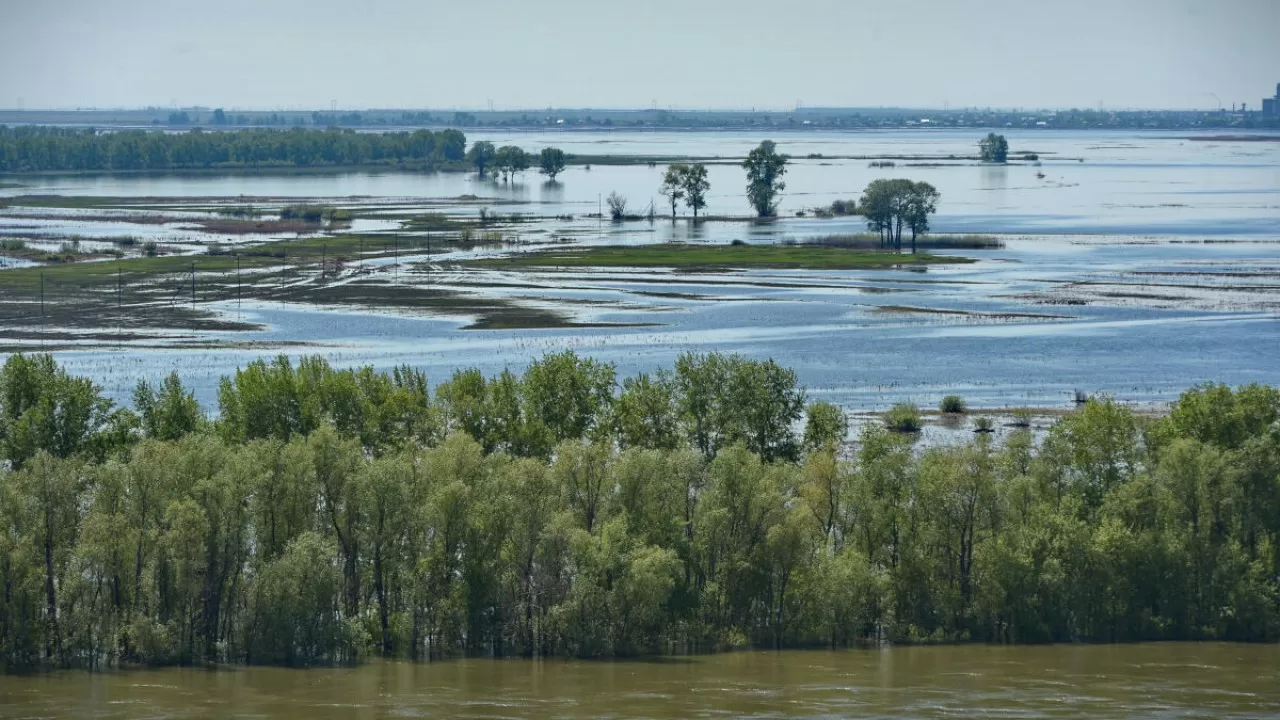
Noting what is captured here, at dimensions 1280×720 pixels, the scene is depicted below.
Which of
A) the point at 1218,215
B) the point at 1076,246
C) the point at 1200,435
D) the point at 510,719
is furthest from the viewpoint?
the point at 1218,215

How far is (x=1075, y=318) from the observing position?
246ft

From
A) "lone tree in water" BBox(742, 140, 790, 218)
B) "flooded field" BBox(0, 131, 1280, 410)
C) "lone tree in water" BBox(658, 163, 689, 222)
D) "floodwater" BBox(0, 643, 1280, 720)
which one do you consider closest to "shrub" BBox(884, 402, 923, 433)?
"flooded field" BBox(0, 131, 1280, 410)

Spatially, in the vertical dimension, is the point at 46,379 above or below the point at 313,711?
above

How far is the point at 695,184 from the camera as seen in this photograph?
130 meters

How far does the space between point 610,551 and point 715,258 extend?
6886 centimetres

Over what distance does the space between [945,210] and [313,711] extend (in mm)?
113107

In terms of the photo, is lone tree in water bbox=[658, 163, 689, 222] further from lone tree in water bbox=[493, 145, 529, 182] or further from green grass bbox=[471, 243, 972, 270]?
lone tree in water bbox=[493, 145, 529, 182]

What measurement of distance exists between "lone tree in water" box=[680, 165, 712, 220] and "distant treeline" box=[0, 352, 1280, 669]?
309 feet

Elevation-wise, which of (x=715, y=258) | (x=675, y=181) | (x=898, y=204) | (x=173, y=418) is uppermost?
(x=675, y=181)

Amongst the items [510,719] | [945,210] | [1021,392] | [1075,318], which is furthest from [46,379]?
[945,210]

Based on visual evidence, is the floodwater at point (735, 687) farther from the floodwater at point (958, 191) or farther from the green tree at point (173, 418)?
the floodwater at point (958, 191)

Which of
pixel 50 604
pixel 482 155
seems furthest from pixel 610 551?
pixel 482 155

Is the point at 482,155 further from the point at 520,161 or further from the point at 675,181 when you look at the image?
the point at 675,181

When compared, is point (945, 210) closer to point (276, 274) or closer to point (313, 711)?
point (276, 274)
